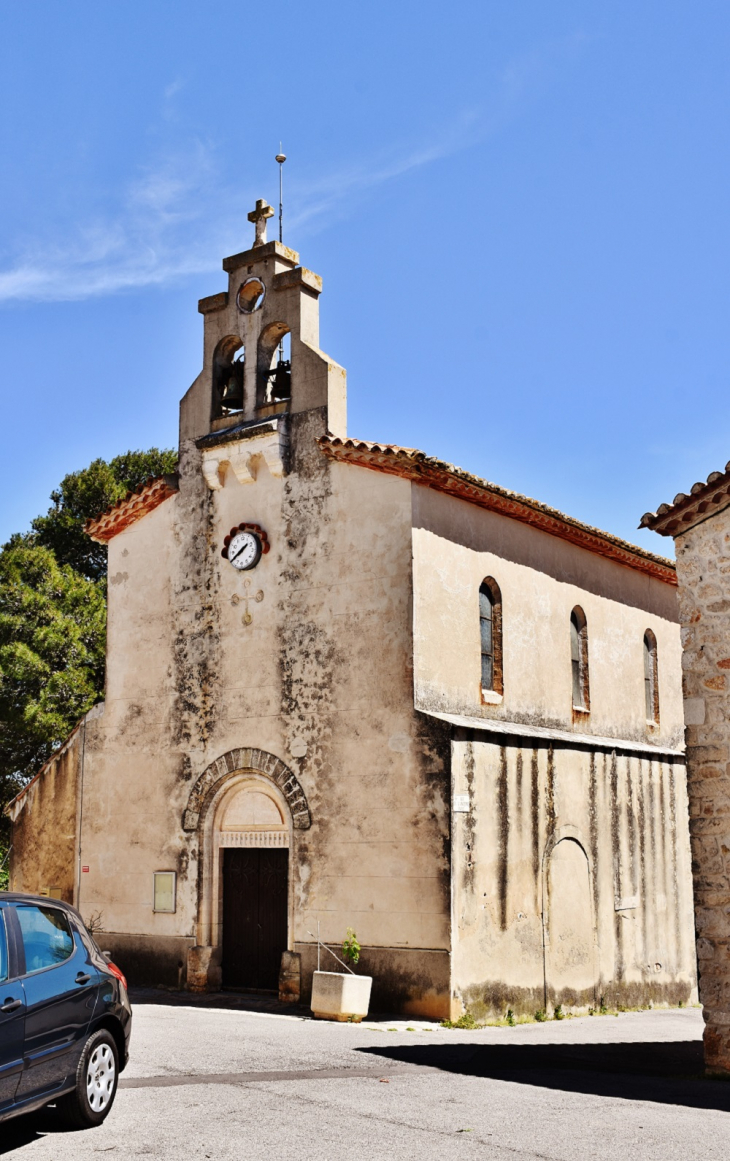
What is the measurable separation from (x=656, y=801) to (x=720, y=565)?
913cm

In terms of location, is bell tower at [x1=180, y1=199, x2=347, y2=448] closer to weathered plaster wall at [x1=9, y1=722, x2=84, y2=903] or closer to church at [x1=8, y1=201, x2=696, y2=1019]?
church at [x1=8, y1=201, x2=696, y2=1019]

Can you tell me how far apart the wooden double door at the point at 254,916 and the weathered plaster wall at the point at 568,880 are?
10.6ft

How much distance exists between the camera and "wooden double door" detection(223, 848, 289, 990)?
17.5 meters

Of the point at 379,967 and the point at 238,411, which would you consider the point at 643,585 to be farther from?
the point at 379,967

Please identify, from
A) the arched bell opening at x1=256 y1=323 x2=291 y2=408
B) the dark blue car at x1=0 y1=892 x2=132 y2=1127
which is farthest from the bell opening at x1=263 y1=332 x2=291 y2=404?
the dark blue car at x1=0 y1=892 x2=132 y2=1127

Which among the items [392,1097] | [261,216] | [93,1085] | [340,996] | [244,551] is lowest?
[392,1097]

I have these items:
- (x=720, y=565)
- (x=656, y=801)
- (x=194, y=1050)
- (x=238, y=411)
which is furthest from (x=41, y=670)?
(x=720, y=565)

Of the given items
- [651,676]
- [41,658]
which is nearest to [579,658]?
[651,676]

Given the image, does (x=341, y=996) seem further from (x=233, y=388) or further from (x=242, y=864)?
(x=233, y=388)

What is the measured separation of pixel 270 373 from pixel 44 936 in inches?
489

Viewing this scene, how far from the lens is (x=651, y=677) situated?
22.5m

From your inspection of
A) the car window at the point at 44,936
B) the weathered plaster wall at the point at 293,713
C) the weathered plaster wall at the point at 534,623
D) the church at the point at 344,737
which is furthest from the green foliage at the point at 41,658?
the car window at the point at 44,936

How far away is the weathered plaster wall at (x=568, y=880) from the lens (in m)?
15.8

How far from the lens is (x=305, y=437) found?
18125mm
